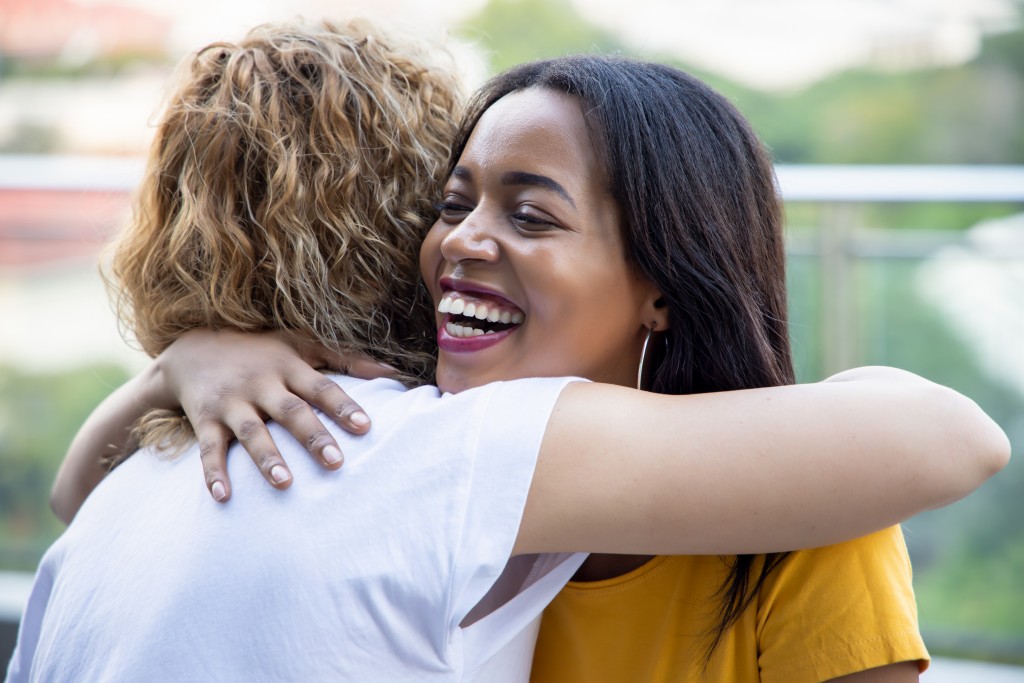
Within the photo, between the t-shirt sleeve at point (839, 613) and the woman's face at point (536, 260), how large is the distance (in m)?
0.39

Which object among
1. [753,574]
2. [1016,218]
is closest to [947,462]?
[753,574]

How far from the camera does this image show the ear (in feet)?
4.80

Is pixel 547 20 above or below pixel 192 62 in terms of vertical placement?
below

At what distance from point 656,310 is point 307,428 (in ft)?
1.64

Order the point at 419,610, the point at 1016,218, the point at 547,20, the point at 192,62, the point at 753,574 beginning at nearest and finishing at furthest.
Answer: the point at 419,610, the point at 753,574, the point at 192,62, the point at 1016,218, the point at 547,20

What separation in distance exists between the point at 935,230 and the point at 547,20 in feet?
39.6

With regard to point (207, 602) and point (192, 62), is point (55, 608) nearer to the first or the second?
point (207, 602)

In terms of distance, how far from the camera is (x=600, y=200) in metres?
1.42

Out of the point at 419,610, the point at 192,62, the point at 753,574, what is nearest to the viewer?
the point at 419,610

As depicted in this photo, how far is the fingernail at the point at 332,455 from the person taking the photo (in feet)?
3.93

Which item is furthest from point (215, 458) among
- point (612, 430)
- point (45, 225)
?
point (45, 225)

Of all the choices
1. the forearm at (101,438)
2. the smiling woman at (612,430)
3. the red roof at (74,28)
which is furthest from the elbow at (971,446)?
the red roof at (74,28)

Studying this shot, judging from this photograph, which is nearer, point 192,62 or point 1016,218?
point 192,62

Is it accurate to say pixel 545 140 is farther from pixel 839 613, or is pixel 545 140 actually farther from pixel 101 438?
pixel 101 438
